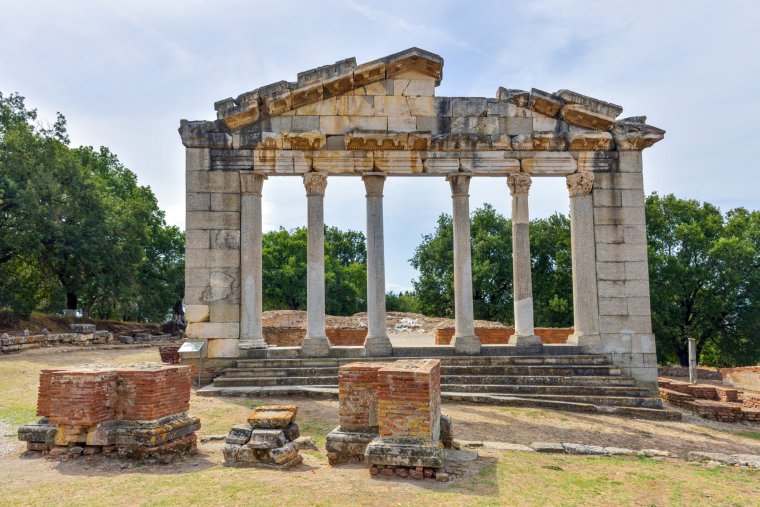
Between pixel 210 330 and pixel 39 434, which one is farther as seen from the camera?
pixel 210 330

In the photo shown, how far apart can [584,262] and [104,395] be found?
40.5ft

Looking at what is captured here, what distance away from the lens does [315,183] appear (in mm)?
15312

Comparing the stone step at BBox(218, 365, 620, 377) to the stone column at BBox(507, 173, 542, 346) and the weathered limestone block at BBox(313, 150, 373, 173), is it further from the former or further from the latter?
the weathered limestone block at BBox(313, 150, 373, 173)

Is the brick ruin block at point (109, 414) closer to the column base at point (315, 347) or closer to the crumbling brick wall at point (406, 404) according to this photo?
the crumbling brick wall at point (406, 404)

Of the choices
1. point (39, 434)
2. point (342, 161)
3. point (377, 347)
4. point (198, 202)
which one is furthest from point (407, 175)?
point (39, 434)

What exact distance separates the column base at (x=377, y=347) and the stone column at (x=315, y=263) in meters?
1.08

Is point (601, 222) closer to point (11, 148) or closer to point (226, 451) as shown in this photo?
point (226, 451)

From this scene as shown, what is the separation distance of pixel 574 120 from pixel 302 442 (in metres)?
11.7

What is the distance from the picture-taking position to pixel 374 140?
15.1m

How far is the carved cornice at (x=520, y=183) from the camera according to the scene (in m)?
15.6

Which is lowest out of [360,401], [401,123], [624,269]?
[360,401]

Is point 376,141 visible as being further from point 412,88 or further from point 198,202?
point 198,202

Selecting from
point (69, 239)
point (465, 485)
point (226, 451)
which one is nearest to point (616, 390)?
point (465, 485)

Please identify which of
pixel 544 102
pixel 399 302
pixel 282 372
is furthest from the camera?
pixel 399 302
